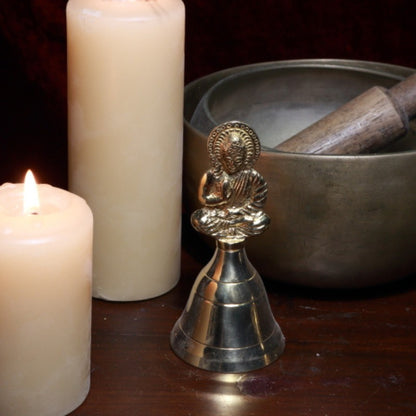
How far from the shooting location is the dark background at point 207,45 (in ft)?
4.17

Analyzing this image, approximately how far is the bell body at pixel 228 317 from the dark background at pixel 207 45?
47 centimetres

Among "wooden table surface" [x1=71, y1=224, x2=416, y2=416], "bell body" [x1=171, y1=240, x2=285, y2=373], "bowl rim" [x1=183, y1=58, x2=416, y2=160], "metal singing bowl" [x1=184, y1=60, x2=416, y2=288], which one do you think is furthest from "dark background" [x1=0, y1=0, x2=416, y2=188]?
"bell body" [x1=171, y1=240, x2=285, y2=373]

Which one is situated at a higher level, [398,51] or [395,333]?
[398,51]

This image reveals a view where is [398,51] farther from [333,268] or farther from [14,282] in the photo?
[14,282]

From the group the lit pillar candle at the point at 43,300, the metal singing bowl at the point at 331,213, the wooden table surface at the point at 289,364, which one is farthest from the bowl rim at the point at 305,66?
the lit pillar candle at the point at 43,300

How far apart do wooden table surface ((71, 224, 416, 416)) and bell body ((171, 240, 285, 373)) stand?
0.5 inches

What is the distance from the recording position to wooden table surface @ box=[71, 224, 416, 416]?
854mm

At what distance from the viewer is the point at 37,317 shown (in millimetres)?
789

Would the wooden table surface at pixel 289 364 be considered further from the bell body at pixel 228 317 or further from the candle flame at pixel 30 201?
the candle flame at pixel 30 201

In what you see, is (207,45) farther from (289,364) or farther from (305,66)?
(289,364)

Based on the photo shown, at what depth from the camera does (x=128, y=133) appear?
948mm

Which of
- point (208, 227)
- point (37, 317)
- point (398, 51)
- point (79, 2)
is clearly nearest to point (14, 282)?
point (37, 317)

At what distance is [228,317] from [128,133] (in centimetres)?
20

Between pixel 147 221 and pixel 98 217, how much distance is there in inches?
1.9
